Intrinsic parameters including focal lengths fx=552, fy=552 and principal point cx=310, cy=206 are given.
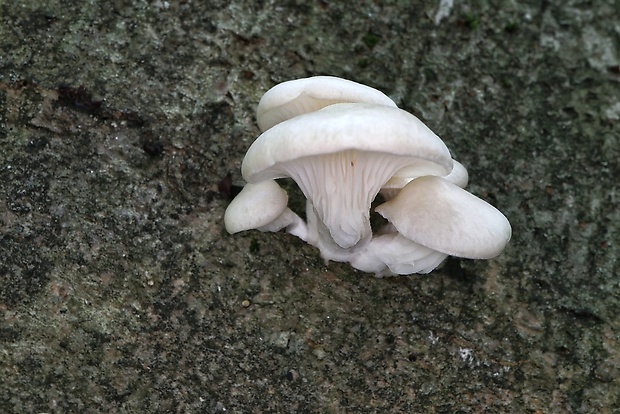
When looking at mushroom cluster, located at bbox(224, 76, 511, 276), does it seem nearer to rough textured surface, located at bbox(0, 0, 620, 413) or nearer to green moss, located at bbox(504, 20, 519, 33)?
rough textured surface, located at bbox(0, 0, 620, 413)

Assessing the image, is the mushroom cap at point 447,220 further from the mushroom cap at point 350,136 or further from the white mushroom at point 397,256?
→ the mushroom cap at point 350,136

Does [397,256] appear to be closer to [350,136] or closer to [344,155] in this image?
[344,155]

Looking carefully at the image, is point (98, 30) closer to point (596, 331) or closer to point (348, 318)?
point (348, 318)

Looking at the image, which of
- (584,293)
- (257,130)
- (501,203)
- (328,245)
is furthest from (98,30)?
(584,293)

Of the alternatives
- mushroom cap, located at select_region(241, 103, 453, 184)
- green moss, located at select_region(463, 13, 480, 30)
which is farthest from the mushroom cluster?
green moss, located at select_region(463, 13, 480, 30)

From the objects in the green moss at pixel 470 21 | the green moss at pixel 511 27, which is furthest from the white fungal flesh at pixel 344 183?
the green moss at pixel 511 27
